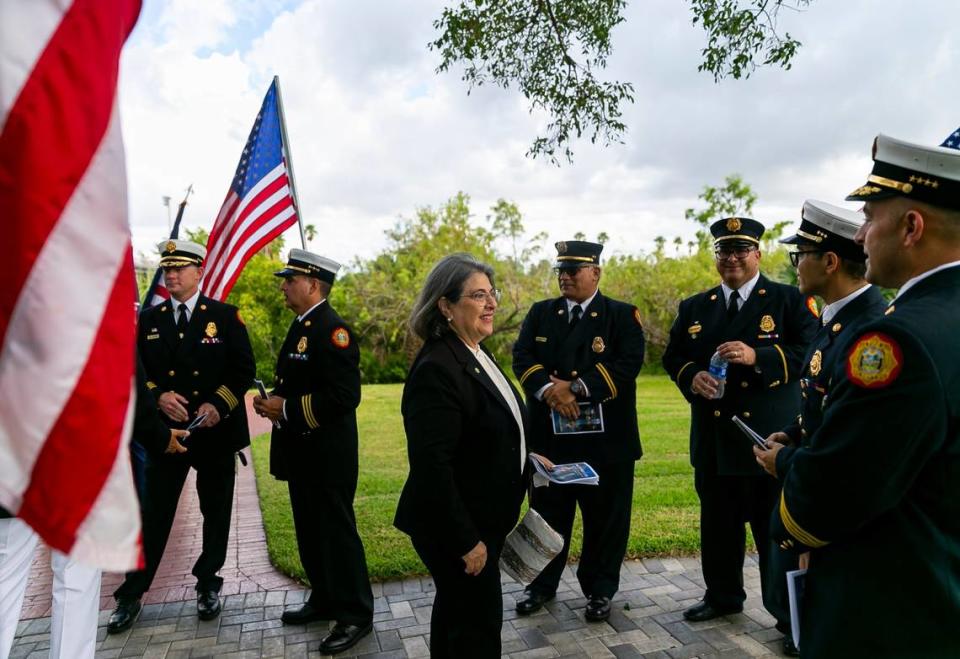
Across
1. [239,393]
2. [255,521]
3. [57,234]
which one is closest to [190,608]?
[239,393]

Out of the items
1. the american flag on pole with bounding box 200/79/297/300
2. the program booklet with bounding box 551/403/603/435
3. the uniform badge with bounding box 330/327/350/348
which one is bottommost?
the program booklet with bounding box 551/403/603/435

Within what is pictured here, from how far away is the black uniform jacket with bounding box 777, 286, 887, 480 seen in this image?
2488 mm

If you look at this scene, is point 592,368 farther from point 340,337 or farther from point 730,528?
point 340,337

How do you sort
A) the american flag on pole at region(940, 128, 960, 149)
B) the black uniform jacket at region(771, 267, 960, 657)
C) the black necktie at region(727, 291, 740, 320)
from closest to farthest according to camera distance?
the black uniform jacket at region(771, 267, 960, 657), the american flag on pole at region(940, 128, 960, 149), the black necktie at region(727, 291, 740, 320)

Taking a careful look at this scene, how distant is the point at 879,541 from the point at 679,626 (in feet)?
7.75

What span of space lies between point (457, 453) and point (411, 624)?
1.82m

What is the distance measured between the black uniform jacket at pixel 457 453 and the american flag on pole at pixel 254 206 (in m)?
2.78

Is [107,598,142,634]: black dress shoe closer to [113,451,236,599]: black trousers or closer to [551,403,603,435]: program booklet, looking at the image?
[113,451,236,599]: black trousers

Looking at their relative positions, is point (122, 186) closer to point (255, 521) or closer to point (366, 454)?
point (255, 521)

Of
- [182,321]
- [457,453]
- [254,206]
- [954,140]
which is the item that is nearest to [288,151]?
[254,206]

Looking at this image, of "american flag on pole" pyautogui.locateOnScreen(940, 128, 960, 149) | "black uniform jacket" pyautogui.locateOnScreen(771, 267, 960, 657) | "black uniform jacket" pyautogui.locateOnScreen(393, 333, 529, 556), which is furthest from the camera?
"black uniform jacket" pyautogui.locateOnScreen(393, 333, 529, 556)

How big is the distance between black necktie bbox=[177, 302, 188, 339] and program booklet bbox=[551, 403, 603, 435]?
2.62 m

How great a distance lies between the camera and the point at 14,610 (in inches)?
103

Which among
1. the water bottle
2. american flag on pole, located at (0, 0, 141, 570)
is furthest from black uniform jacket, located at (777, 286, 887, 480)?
american flag on pole, located at (0, 0, 141, 570)
